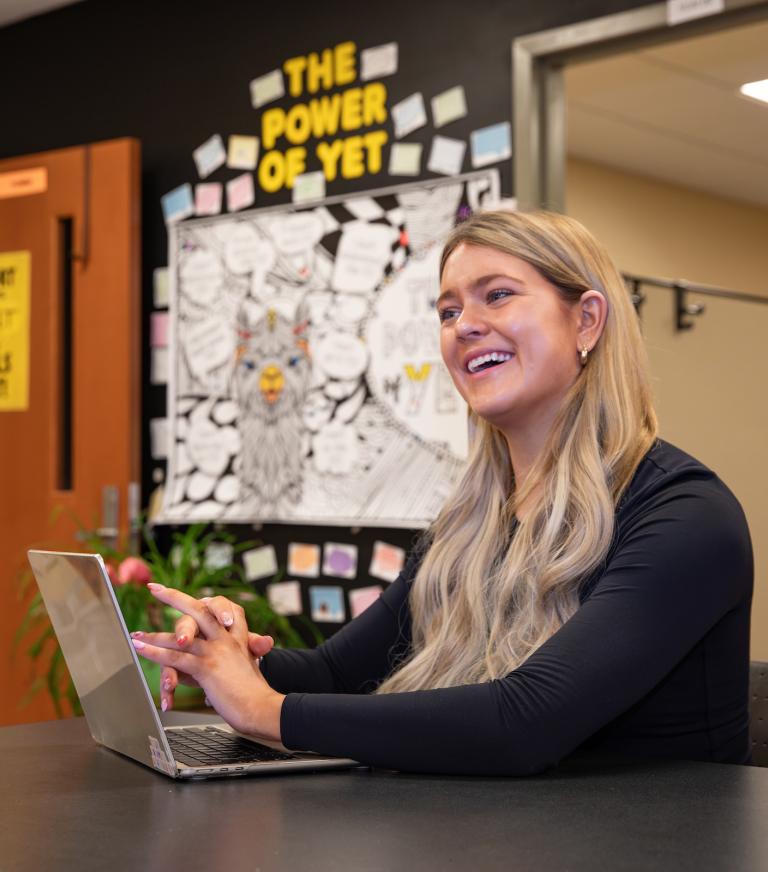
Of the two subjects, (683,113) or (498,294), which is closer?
(498,294)

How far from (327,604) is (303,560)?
147mm

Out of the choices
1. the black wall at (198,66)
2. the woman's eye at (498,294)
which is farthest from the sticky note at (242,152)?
the woman's eye at (498,294)

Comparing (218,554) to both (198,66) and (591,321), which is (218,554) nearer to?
(198,66)

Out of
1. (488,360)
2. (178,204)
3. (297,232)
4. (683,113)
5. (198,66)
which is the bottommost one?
(488,360)

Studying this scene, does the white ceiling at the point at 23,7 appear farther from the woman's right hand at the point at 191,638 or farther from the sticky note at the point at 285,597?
the woman's right hand at the point at 191,638

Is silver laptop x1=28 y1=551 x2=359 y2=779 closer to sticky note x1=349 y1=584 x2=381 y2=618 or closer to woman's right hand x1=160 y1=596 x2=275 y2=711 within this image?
woman's right hand x1=160 y1=596 x2=275 y2=711

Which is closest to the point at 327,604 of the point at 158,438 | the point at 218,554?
the point at 218,554

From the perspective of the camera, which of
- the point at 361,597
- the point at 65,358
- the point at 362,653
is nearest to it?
the point at 362,653

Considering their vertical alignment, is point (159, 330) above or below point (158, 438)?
above

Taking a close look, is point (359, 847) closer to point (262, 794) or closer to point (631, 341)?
point (262, 794)

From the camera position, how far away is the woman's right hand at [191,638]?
1.36 metres

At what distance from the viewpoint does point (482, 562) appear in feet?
5.43

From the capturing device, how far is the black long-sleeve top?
1201 millimetres

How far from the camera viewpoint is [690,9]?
2.75m
